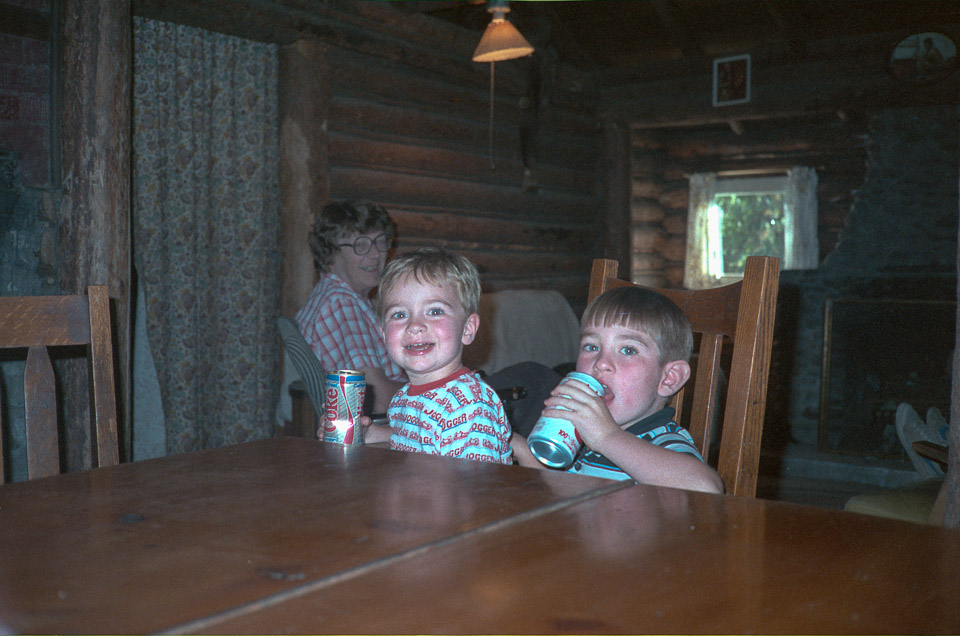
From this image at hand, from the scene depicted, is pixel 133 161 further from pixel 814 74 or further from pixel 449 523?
pixel 814 74

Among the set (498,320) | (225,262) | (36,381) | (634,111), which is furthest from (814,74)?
(36,381)

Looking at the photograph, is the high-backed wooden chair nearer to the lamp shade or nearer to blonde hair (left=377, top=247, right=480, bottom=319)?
blonde hair (left=377, top=247, right=480, bottom=319)

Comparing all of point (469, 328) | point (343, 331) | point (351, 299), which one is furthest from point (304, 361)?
point (469, 328)

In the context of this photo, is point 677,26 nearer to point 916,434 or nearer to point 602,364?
point 916,434

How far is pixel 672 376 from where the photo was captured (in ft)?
5.58

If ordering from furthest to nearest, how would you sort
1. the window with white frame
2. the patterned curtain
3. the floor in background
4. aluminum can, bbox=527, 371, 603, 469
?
the window with white frame → the floor in background → the patterned curtain → aluminum can, bbox=527, 371, 603, 469

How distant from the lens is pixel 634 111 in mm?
6484

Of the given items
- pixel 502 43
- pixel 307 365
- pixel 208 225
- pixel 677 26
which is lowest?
pixel 307 365

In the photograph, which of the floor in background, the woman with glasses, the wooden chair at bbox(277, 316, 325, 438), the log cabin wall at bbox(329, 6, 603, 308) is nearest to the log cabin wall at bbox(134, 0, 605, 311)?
the log cabin wall at bbox(329, 6, 603, 308)

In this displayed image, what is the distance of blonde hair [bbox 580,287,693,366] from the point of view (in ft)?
5.43

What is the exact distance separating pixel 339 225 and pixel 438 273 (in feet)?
4.95

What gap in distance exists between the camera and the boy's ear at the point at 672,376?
1689 millimetres

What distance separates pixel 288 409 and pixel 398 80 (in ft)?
7.69

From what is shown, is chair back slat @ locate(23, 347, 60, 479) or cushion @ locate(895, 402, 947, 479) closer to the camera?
chair back slat @ locate(23, 347, 60, 479)
